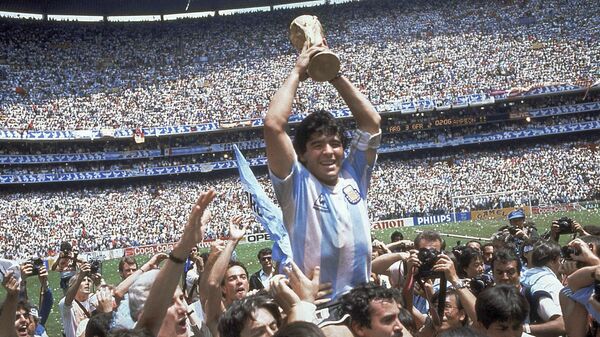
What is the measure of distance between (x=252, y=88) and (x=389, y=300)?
52.3m

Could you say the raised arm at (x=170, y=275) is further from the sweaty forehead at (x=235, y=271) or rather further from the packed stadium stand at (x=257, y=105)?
the packed stadium stand at (x=257, y=105)

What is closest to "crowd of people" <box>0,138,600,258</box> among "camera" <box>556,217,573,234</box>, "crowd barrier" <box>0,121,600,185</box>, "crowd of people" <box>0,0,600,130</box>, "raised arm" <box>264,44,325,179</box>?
"crowd barrier" <box>0,121,600,185</box>

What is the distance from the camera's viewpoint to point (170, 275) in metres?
3.48

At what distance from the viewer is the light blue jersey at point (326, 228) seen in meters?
3.73

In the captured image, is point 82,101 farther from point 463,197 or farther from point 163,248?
point 463,197

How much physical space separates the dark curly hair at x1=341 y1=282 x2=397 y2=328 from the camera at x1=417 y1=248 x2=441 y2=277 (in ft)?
4.21

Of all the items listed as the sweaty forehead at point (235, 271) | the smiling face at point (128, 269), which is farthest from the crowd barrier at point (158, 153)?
the sweaty forehead at point (235, 271)

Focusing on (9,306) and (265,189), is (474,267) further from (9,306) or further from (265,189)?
(265,189)

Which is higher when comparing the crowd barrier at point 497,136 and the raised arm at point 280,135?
the crowd barrier at point 497,136

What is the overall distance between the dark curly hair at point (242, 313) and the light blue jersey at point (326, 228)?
28 centimetres

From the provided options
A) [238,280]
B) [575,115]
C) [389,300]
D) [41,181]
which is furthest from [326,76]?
[575,115]

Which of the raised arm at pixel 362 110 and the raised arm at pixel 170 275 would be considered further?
the raised arm at pixel 362 110

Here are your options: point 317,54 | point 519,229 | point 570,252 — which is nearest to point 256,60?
point 519,229

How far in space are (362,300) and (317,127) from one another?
3.24 feet
